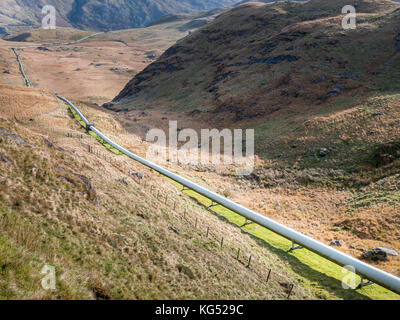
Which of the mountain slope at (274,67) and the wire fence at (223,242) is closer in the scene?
the wire fence at (223,242)

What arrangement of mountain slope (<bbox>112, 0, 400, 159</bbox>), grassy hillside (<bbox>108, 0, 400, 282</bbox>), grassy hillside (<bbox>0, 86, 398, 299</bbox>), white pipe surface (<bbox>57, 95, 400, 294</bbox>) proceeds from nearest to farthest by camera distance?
grassy hillside (<bbox>0, 86, 398, 299</bbox>) → white pipe surface (<bbox>57, 95, 400, 294</bbox>) → grassy hillside (<bbox>108, 0, 400, 282</bbox>) → mountain slope (<bbox>112, 0, 400, 159</bbox>)

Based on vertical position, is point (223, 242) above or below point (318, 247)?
above

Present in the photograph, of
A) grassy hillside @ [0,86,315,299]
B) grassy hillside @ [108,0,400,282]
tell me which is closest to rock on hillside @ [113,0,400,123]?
grassy hillside @ [108,0,400,282]

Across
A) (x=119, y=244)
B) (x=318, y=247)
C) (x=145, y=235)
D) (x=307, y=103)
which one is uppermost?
(x=307, y=103)

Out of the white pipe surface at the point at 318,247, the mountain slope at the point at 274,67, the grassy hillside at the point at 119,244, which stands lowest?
the white pipe surface at the point at 318,247

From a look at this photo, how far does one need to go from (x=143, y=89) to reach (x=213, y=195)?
79881 millimetres

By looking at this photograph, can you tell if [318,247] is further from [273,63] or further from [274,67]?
[273,63]

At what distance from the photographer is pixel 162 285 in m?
11.9

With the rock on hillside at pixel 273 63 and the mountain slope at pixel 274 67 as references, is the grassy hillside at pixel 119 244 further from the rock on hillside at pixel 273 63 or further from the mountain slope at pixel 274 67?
the rock on hillside at pixel 273 63

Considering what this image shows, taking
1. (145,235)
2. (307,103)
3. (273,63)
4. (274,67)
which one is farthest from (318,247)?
(273,63)

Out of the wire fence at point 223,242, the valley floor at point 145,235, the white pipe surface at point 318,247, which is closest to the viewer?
the valley floor at point 145,235

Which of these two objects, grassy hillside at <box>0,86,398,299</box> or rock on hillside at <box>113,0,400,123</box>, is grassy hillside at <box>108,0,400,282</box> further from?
grassy hillside at <box>0,86,398,299</box>

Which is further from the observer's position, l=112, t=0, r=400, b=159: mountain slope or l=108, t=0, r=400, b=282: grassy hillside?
l=112, t=0, r=400, b=159: mountain slope

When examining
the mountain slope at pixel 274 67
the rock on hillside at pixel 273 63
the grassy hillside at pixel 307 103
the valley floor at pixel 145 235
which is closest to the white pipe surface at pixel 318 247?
the valley floor at pixel 145 235
